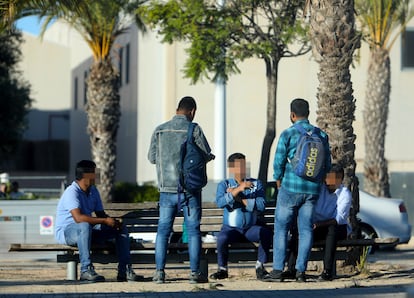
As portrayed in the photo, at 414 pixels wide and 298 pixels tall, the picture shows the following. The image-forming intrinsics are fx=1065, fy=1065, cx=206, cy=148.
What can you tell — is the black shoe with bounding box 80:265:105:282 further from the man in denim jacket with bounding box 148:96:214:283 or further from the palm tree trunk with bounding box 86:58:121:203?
the palm tree trunk with bounding box 86:58:121:203

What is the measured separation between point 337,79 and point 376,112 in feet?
46.9

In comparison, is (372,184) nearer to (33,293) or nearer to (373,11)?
(373,11)

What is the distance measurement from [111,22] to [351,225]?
Result: 1468cm

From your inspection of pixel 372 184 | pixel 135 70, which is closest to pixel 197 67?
pixel 372 184

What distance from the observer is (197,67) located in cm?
2309

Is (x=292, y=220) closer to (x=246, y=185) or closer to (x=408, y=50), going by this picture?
(x=246, y=185)

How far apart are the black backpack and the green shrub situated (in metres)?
15.7

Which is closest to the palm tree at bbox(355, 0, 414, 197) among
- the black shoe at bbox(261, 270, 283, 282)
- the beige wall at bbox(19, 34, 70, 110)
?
the black shoe at bbox(261, 270, 283, 282)

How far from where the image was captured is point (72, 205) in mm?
12016

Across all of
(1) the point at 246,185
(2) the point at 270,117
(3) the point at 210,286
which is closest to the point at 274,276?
(3) the point at 210,286

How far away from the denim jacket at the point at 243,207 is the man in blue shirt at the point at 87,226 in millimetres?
1171

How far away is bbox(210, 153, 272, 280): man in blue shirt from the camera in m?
12.1

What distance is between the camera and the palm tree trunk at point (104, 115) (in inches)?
1081

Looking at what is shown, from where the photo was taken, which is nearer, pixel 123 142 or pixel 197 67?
pixel 197 67
